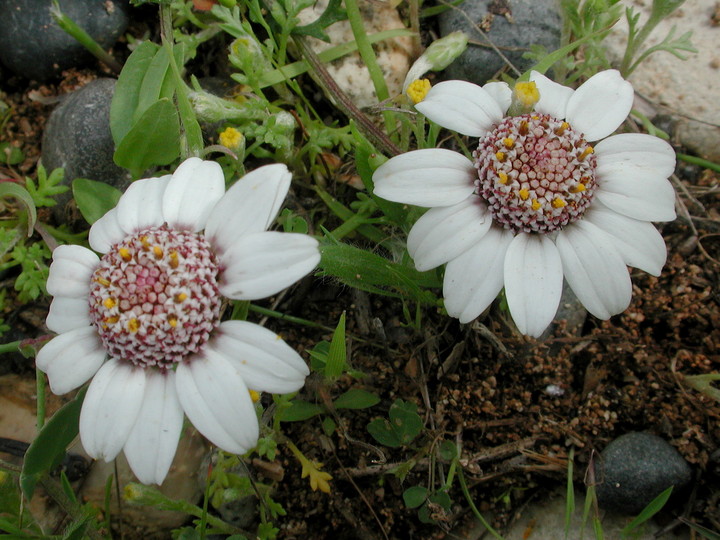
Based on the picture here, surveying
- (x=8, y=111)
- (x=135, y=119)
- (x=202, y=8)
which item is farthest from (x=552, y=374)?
(x=8, y=111)

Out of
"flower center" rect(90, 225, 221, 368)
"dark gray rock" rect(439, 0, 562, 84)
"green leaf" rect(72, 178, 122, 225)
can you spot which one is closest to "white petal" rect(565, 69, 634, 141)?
"dark gray rock" rect(439, 0, 562, 84)

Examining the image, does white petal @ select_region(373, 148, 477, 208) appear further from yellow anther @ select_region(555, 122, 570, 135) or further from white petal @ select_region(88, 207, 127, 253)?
white petal @ select_region(88, 207, 127, 253)

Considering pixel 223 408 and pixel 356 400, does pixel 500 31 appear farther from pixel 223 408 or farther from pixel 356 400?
pixel 223 408

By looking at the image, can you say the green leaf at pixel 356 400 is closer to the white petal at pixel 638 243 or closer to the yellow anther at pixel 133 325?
the yellow anther at pixel 133 325

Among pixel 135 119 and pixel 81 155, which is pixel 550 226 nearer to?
pixel 135 119

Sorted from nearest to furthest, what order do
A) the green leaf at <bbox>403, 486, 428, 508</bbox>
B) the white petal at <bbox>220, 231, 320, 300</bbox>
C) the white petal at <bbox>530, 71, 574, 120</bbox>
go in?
1. the white petal at <bbox>220, 231, 320, 300</bbox>
2. the white petal at <bbox>530, 71, 574, 120</bbox>
3. the green leaf at <bbox>403, 486, 428, 508</bbox>

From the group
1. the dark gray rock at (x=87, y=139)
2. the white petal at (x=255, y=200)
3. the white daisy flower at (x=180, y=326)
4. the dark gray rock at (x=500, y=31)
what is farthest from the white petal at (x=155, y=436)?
the dark gray rock at (x=500, y=31)

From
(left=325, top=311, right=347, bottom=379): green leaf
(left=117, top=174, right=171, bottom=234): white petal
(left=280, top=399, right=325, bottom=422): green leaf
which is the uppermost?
(left=117, top=174, right=171, bottom=234): white petal
